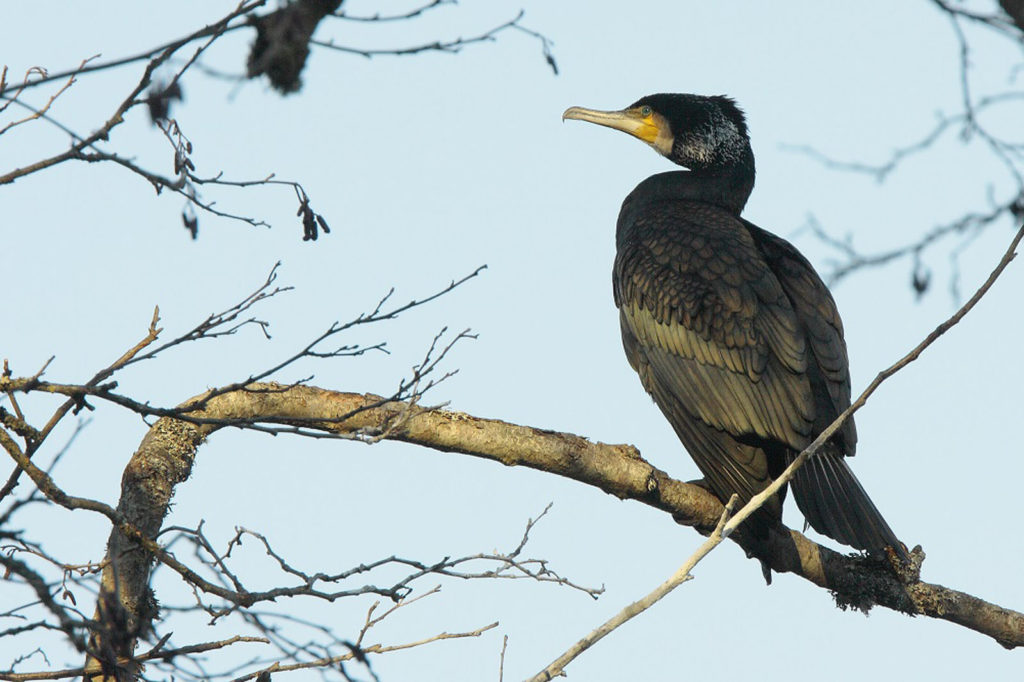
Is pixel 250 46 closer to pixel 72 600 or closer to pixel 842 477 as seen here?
pixel 72 600

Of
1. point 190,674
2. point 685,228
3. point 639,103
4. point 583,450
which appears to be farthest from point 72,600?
point 639,103

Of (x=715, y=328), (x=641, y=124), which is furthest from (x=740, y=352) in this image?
(x=641, y=124)

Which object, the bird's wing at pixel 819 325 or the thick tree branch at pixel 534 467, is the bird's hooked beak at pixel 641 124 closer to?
the bird's wing at pixel 819 325

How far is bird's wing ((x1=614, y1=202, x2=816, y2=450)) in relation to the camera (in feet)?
16.2

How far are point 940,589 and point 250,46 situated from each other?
334cm

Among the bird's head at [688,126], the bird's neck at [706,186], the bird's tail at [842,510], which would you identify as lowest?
the bird's tail at [842,510]

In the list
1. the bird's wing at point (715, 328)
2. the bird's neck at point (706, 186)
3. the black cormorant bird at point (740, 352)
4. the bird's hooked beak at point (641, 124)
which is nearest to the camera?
the black cormorant bird at point (740, 352)

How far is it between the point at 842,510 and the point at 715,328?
1042 millimetres

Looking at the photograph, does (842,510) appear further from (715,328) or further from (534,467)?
(534,467)

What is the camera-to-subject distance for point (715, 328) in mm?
5270

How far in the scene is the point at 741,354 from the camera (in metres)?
5.15

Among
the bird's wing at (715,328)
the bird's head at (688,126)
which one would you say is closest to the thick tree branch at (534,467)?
the bird's wing at (715,328)

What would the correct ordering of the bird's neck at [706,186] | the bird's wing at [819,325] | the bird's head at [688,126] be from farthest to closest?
the bird's head at [688,126] → the bird's neck at [706,186] → the bird's wing at [819,325]

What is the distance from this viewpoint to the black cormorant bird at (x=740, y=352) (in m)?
4.69
